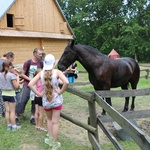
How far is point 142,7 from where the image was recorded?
3394cm

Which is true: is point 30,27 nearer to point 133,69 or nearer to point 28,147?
point 133,69

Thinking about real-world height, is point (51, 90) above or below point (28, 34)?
below

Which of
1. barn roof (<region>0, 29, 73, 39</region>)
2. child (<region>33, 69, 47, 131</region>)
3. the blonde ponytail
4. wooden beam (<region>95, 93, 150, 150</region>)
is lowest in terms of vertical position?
child (<region>33, 69, 47, 131</region>)

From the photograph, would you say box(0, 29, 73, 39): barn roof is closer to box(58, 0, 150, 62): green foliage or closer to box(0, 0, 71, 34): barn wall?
box(0, 0, 71, 34): barn wall

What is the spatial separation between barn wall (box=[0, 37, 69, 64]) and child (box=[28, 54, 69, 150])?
1365 cm

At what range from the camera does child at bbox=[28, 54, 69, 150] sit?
330 centimetres

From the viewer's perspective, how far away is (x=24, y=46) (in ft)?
60.7

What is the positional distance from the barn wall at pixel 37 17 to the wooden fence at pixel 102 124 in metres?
14.2

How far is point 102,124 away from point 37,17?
17.2 m

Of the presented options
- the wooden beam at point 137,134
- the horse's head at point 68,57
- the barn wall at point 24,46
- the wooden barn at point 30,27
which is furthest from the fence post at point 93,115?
the barn wall at point 24,46

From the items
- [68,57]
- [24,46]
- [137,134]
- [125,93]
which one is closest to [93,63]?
[68,57]

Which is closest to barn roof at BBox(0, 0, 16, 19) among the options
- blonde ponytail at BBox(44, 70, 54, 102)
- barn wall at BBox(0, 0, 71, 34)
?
barn wall at BBox(0, 0, 71, 34)

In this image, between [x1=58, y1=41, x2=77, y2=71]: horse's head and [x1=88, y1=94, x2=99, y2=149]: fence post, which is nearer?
[x1=88, y1=94, x2=99, y2=149]: fence post

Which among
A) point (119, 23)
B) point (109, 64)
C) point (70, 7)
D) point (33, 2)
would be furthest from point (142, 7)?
point (109, 64)
